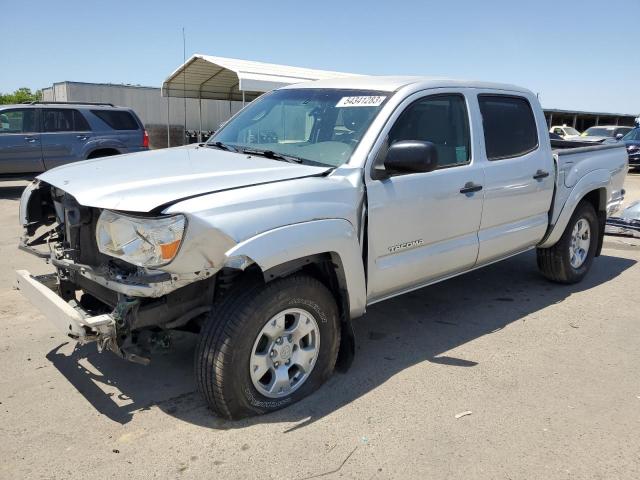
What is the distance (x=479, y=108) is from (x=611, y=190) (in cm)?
262

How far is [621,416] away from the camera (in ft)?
10.7

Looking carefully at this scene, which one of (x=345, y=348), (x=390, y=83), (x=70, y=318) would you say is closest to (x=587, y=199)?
(x=390, y=83)

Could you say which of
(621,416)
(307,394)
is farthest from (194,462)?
(621,416)

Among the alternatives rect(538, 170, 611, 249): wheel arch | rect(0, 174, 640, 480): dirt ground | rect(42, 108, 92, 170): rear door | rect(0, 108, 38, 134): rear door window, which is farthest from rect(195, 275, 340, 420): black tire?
rect(0, 108, 38, 134): rear door window

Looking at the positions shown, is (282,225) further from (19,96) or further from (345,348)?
(19,96)

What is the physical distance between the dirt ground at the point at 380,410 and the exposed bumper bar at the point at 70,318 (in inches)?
23.6

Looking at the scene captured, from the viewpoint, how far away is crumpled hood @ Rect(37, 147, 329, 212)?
277 cm

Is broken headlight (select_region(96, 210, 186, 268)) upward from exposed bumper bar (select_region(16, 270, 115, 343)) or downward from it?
upward

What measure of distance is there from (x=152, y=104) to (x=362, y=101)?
24251 mm

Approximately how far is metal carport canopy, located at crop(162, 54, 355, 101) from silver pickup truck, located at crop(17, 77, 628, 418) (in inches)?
497

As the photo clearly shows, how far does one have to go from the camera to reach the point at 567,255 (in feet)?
18.3

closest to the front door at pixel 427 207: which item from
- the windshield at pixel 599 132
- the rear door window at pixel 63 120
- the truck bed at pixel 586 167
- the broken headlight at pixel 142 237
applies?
the broken headlight at pixel 142 237

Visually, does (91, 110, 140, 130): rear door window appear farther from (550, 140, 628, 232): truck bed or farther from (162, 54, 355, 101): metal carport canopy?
(550, 140, 628, 232): truck bed

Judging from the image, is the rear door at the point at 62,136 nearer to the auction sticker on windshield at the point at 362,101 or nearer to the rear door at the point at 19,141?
the rear door at the point at 19,141
